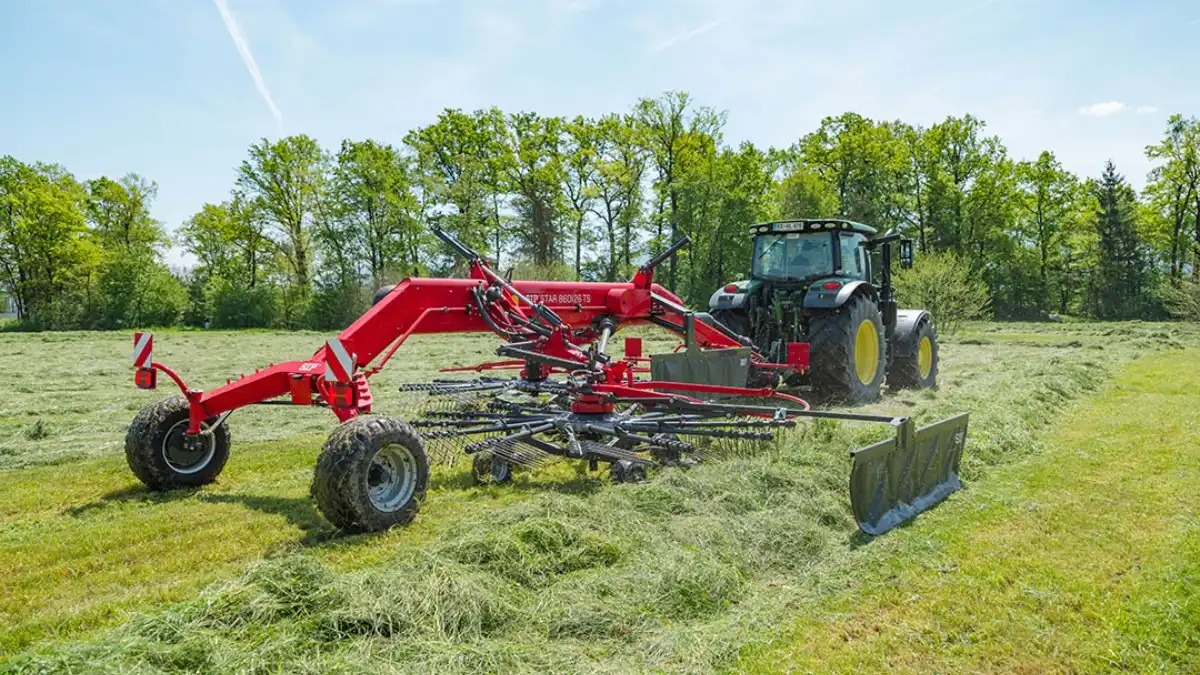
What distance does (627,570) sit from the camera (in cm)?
362

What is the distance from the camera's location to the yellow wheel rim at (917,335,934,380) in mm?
10781

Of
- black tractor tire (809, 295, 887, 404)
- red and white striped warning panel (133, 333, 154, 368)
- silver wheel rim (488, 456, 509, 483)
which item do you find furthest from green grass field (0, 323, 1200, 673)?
black tractor tire (809, 295, 887, 404)

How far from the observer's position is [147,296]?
35.2 m

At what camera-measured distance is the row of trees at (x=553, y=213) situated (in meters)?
34.1

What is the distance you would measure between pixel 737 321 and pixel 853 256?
64.0 inches

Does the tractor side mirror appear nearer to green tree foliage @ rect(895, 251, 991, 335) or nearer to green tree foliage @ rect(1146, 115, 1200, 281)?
green tree foliage @ rect(895, 251, 991, 335)

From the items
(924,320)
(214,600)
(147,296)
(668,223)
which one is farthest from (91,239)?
(214,600)

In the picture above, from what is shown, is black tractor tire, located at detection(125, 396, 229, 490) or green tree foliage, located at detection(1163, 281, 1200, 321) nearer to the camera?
black tractor tire, located at detection(125, 396, 229, 490)

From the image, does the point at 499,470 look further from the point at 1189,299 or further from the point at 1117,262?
the point at 1117,262

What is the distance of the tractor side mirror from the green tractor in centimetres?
1

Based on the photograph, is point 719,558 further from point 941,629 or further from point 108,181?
point 108,181

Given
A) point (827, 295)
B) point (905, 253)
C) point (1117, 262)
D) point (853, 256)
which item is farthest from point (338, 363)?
point (1117, 262)

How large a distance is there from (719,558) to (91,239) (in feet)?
133

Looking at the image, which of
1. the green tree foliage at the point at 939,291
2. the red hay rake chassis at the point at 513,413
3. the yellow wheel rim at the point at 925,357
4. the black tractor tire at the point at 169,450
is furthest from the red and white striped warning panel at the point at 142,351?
the green tree foliage at the point at 939,291
